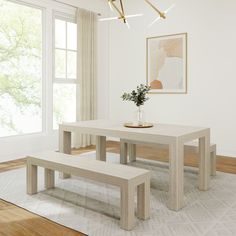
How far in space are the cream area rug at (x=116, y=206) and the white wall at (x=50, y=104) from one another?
84 centimetres

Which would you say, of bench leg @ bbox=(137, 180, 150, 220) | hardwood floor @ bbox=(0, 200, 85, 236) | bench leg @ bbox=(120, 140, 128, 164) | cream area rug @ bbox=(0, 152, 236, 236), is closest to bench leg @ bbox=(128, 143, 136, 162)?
bench leg @ bbox=(120, 140, 128, 164)

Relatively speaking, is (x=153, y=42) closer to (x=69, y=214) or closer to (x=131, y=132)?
(x=131, y=132)

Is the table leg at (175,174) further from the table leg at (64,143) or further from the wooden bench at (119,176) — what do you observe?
the table leg at (64,143)

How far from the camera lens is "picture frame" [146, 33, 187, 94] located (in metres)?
4.89

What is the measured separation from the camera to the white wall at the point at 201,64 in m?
4.46

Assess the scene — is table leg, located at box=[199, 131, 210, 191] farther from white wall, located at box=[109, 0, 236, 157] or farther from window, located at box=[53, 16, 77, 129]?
window, located at box=[53, 16, 77, 129]

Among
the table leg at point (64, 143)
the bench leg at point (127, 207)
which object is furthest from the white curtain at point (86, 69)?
the bench leg at point (127, 207)

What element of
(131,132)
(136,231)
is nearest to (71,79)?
(131,132)

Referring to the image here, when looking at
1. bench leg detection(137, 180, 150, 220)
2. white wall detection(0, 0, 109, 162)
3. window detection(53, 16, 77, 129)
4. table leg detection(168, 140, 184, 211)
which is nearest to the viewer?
bench leg detection(137, 180, 150, 220)

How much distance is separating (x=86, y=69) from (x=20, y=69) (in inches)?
46.6

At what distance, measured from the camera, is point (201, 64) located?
471cm

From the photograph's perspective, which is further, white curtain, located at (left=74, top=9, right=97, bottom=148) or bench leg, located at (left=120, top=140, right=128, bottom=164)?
white curtain, located at (left=74, top=9, right=97, bottom=148)

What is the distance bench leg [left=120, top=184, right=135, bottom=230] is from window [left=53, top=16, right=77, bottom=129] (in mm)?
3227

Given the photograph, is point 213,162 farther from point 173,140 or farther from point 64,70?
point 64,70
